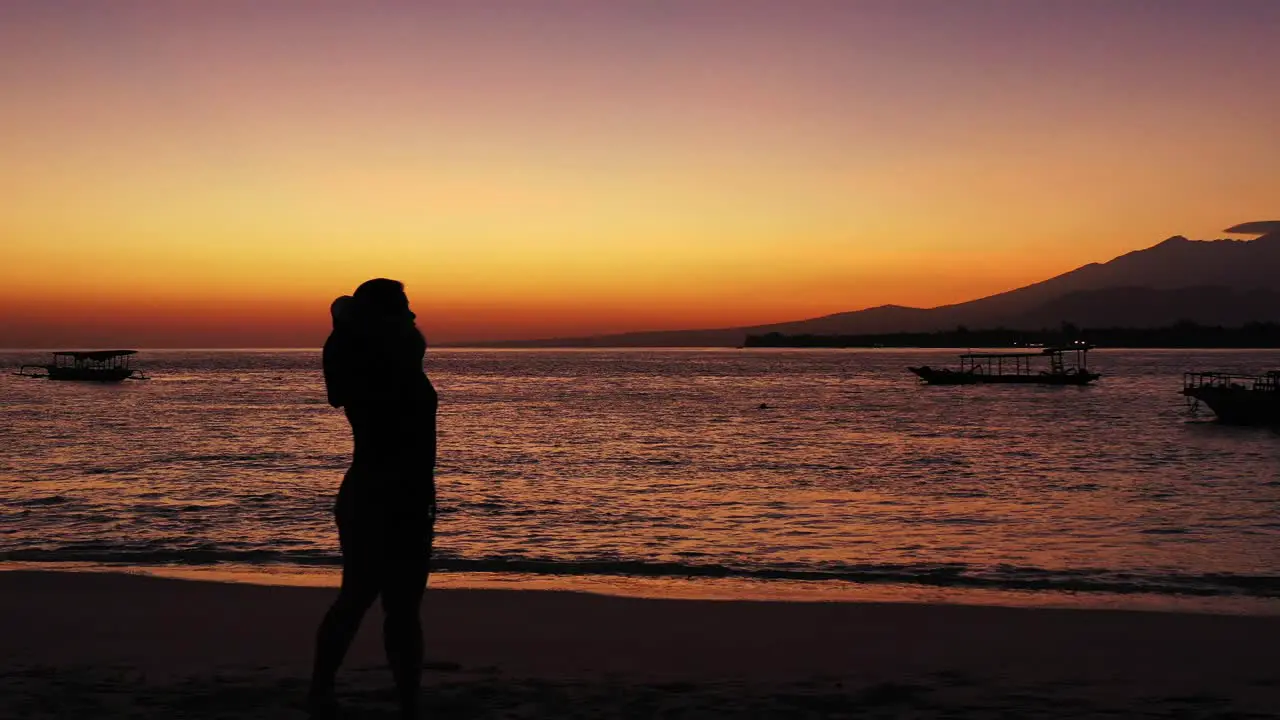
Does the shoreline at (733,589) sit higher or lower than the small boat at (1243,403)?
higher

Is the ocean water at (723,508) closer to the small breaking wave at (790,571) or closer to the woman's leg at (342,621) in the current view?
the small breaking wave at (790,571)

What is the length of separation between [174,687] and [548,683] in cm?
237

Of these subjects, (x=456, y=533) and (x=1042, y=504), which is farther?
(x=1042, y=504)

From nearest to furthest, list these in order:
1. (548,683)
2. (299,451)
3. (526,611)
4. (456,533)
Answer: (548,683), (526,611), (456,533), (299,451)

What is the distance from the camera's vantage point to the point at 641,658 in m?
7.91

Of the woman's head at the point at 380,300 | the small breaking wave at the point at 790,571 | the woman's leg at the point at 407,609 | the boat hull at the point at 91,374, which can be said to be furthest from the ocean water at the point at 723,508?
the boat hull at the point at 91,374

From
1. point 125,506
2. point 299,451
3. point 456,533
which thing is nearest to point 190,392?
point 299,451

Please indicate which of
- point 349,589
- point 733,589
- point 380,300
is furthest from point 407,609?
point 733,589

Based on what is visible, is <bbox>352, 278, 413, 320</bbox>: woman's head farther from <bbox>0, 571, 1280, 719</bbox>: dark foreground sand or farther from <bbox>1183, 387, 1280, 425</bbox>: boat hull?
<bbox>1183, 387, 1280, 425</bbox>: boat hull

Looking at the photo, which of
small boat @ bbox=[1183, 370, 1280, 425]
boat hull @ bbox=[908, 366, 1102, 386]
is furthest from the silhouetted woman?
boat hull @ bbox=[908, 366, 1102, 386]

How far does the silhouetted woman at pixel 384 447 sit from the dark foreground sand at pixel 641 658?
1.24 m

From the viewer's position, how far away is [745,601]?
1079 cm

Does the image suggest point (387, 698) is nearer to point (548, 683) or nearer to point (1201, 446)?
point (548, 683)

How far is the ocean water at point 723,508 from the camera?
1305 cm
